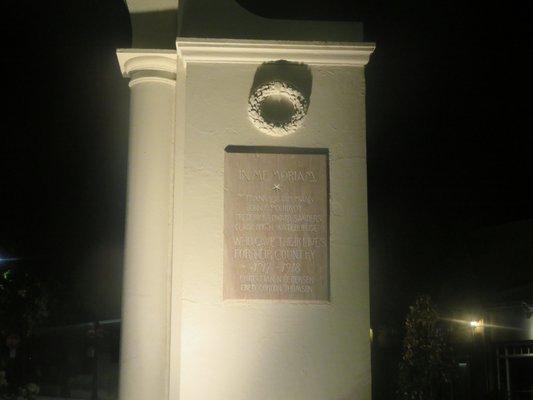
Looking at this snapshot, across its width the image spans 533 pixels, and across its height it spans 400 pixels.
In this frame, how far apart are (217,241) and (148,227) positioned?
0.82 meters

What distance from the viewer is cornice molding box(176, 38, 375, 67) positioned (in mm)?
5625

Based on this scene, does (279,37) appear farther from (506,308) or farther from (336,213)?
(506,308)

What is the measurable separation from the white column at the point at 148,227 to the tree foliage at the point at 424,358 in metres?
10.8

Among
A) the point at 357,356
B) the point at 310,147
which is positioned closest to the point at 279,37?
the point at 310,147

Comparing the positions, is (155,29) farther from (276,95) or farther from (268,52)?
(276,95)

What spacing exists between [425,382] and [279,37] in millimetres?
11543

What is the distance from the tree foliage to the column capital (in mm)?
11163

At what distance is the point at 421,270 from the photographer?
68.3 feet

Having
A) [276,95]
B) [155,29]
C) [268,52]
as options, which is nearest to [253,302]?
[276,95]

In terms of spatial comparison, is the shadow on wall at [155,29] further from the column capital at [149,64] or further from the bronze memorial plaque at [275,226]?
the bronze memorial plaque at [275,226]

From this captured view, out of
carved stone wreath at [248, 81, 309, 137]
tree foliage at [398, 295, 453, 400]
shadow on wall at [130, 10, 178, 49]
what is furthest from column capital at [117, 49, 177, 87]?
tree foliage at [398, 295, 453, 400]

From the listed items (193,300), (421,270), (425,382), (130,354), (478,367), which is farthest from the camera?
(421,270)

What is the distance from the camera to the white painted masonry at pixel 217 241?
531 cm

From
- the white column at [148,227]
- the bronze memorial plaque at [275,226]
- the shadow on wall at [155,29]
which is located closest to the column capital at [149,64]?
the white column at [148,227]
